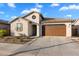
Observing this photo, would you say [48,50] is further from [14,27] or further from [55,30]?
[55,30]

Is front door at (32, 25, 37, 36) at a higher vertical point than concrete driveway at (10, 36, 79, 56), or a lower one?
higher

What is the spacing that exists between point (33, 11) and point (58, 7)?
3922mm

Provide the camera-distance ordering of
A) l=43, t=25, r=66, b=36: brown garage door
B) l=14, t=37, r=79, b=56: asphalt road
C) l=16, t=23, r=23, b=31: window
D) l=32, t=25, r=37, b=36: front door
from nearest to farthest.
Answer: l=14, t=37, r=79, b=56: asphalt road < l=16, t=23, r=23, b=31: window < l=43, t=25, r=66, b=36: brown garage door < l=32, t=25, r=37, b=36: front door

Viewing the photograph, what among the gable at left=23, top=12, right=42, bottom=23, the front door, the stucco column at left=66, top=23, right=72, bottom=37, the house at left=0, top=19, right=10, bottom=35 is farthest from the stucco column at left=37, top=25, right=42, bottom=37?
the house at left=0, top=19, right=10, bottom=35

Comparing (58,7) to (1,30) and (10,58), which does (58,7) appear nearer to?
(1,30)

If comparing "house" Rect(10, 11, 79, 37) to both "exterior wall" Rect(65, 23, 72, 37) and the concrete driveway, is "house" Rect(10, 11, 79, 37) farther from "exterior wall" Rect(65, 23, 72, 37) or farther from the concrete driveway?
the concrete driveway

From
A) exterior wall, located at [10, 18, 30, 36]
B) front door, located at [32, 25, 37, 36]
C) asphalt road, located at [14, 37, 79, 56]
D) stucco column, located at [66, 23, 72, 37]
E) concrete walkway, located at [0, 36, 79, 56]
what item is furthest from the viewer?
front door, located at [32, 25, 37, 36]

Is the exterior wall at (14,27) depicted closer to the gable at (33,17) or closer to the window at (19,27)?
the window at (19,27)

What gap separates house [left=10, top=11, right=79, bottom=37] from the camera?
2679 cm

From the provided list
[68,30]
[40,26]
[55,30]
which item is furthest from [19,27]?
[68,30]

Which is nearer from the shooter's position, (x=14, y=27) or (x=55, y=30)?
(x=14, y=27)

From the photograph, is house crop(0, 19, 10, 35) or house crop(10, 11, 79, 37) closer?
house crop(0, 19, 10, 35)

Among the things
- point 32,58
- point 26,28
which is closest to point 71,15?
point 26,28

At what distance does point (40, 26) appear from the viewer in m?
28.9
